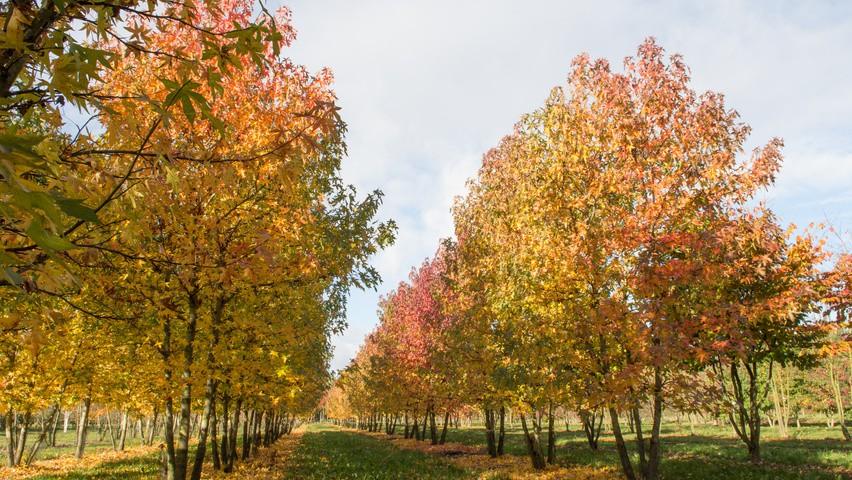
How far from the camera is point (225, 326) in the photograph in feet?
30.3

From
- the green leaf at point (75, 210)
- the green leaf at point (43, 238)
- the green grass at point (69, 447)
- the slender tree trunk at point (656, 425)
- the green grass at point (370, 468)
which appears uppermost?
the green leaf at point (75, 210)

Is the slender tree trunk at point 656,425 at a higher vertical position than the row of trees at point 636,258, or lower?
lower

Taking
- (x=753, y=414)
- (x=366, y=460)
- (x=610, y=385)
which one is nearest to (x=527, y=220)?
(x=610, y=385)

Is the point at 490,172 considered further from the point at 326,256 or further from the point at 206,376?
the point at 206,376

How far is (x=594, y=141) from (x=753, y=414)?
43.9ft

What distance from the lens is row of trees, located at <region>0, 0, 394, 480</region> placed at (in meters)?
2.56

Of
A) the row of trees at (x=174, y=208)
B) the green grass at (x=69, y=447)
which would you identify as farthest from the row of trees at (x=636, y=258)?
the green grass at (x=69, y=447)

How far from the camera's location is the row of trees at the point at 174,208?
8.40 ft

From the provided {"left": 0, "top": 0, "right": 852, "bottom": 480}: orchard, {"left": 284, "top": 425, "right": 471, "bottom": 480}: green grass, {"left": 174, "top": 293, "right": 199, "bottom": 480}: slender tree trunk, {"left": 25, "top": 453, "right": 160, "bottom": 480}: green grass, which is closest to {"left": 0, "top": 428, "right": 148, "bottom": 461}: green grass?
{"left": 25, "top": 453, "right": 160, "bottom": 480}: green grass

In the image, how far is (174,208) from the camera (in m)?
5.02

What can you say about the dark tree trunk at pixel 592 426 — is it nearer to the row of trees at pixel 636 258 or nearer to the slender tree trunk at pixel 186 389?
the row of trees at pixel 636 258

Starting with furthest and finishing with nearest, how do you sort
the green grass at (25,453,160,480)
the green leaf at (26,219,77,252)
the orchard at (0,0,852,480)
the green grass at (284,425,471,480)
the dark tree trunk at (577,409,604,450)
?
the dark tree trunk at (577,409,604,450)
the green grass at (284,425,471,480)
the green grass at (25,453,160,480)
the orchard at (0,0,852,480)
the green leaf at (26,219,77,252)

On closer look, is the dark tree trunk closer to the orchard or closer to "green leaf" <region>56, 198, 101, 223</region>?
the orchard

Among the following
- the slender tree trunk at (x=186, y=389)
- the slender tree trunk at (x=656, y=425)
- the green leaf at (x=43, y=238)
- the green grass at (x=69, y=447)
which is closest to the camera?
the green leaf at (x=43, y=238)
